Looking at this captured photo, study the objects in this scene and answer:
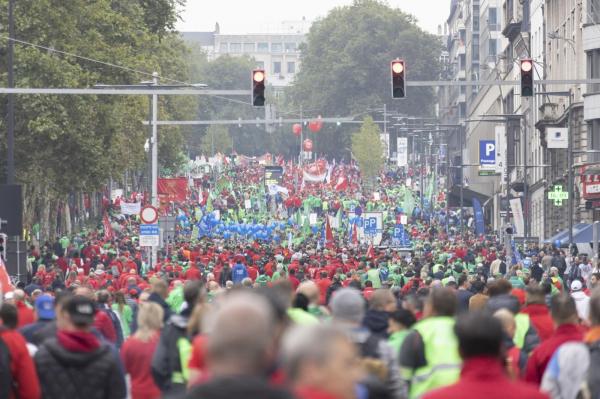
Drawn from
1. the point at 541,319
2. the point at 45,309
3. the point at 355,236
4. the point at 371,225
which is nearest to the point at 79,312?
the point at 45,309

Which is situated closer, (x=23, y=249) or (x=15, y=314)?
(x=15, y=314)

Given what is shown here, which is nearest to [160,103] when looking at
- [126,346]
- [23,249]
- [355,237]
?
[355,237]

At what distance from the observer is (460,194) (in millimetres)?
93125

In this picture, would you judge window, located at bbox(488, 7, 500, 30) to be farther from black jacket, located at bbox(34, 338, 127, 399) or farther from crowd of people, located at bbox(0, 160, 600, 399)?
black jacket, located at bbox(34, 338, 127, 399)

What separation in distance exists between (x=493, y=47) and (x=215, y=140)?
55.6m

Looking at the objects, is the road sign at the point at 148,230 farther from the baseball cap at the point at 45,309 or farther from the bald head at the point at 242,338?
the bald head at the point at 242,338

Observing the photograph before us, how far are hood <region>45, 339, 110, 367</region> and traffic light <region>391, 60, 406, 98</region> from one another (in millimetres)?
20251

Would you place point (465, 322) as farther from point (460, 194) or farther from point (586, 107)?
point (460, 194)

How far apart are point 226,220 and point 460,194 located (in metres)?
16.9

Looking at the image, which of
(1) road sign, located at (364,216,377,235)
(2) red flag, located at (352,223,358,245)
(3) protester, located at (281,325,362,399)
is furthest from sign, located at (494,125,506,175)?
(3) protester, located at (281,325,362,399)

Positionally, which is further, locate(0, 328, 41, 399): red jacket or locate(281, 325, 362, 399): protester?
locate(0, 328, 41, 399): red jacket

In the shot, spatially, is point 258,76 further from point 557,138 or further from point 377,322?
point 557,138

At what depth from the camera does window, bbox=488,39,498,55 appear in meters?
140

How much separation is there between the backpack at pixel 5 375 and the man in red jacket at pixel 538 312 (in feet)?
16.9
